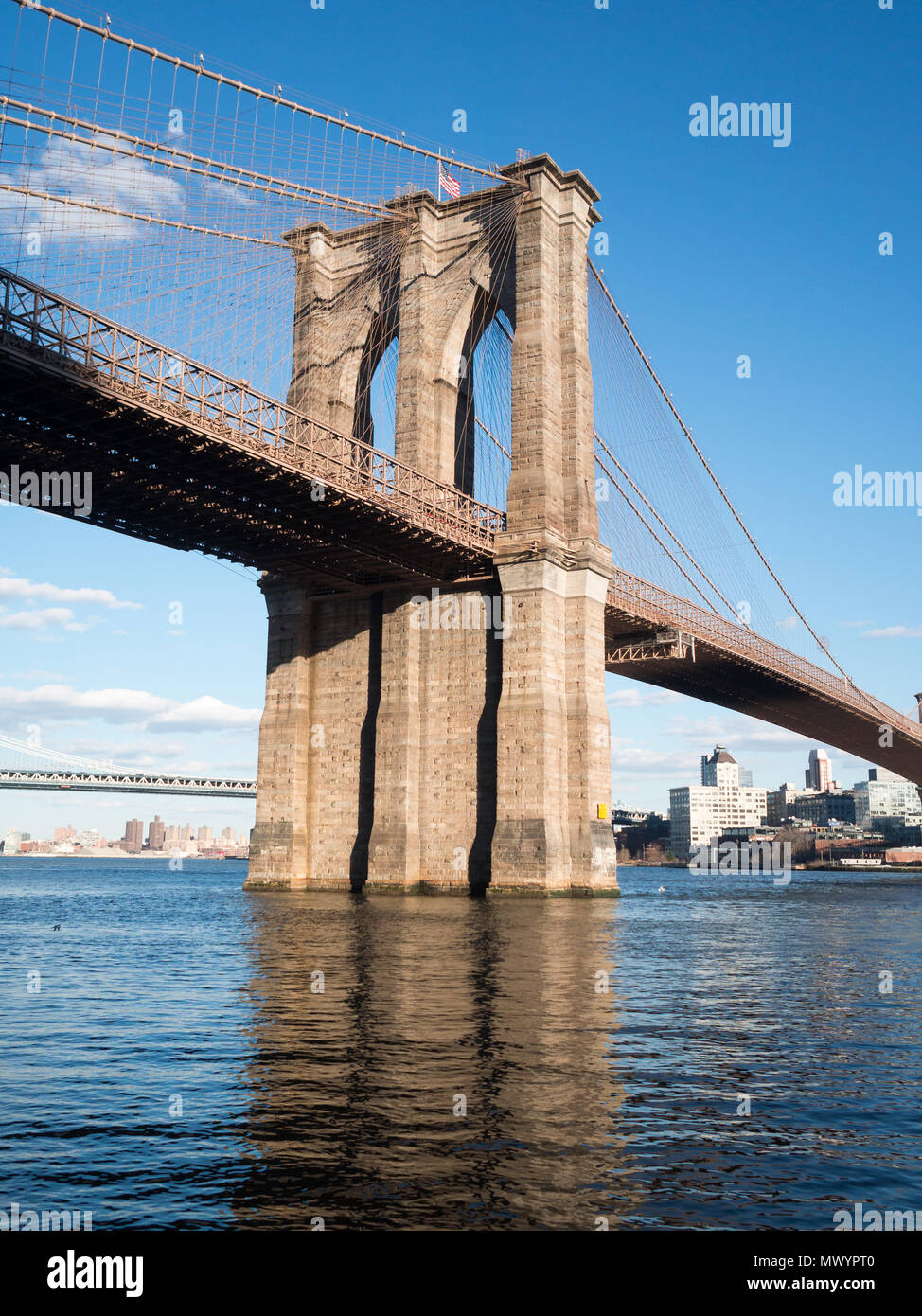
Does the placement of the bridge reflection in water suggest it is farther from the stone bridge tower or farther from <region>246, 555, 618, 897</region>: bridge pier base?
the stone bridge tower

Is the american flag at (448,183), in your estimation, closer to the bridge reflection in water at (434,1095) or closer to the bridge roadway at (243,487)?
the bridge roadway at (243,487)

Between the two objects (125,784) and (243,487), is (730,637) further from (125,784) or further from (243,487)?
(125,784)

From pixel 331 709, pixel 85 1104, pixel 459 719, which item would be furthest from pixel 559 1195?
A: pixel 331 709

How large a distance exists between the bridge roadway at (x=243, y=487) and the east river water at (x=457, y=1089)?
18277mm

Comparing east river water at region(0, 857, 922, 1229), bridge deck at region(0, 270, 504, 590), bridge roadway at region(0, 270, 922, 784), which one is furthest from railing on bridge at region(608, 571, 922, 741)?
east river water at region(0, 857, 922, 1229)

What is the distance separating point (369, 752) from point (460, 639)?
25.2 ft

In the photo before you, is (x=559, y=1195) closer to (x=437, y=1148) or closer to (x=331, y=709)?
(x=437, y=1148)

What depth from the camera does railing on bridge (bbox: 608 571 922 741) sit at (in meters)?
62.8

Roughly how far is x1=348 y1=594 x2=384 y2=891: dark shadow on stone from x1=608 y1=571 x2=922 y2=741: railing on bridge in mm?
12510

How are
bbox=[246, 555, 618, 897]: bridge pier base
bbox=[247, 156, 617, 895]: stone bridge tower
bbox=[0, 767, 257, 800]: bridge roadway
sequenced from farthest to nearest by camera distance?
bbox=[0, 767, 257, 800]: bridge roadway → bbox=[247, 156, 617, 895]: stone bridge tower → bbox=[246, 555, 618, 897]: bridge pier base

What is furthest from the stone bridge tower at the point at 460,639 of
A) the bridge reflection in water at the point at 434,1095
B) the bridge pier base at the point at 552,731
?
the bridge reflection in water at the point at 434,1095

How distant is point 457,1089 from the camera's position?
429 inches

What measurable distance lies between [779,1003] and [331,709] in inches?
1654
